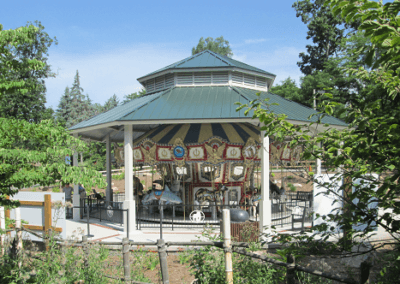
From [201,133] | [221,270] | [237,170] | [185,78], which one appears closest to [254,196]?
[237,170]

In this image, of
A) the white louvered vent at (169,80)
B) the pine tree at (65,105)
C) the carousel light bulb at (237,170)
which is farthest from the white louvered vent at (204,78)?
the pine tree at (65,105)

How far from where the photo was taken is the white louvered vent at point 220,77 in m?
15.4

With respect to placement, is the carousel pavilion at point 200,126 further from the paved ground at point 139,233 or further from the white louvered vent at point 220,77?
the paved ground at point 139,233

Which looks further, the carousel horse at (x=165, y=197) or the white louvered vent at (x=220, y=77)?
the white louvered vent at (x=220, y=77)

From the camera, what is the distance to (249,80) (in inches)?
630

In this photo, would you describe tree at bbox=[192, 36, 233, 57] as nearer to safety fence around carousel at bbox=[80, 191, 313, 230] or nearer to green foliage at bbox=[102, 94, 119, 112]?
green foliage at bbox=[102, 94, 119, 112]

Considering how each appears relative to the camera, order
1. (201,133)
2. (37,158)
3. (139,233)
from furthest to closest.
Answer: (201,133) < (139,233) < (37,158)

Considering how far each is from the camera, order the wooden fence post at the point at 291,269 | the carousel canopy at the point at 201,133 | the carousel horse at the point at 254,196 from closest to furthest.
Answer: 1. the wooden fence post at the point at 291,269
2. the carousel canopy at the point at 201,133
3. the carousel horse at the point at 254,196

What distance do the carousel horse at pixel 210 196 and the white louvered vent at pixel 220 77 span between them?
15.9 ft

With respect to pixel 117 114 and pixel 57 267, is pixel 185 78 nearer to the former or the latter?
pixel 117 114

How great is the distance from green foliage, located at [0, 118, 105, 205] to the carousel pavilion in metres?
6.48

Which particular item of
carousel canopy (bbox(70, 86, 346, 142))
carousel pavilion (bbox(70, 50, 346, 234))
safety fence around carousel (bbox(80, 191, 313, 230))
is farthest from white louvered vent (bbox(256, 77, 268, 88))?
safety fence around carousel (bbox(80, 191, 313, 230))

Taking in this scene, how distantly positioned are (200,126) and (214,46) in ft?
191

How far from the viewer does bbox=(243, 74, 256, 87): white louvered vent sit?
15.9m
